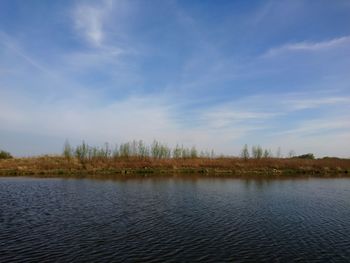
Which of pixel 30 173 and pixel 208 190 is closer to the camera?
pixel 208 190

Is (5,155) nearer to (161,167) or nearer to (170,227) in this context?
(161,167)

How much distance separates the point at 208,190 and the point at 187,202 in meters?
9.53

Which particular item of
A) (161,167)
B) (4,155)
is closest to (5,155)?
(4,155)

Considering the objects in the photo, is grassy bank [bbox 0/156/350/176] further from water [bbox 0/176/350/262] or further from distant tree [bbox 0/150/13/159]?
water [bbox 0/176/350/262]

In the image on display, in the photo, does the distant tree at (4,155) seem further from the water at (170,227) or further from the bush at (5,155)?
the water at (170,227)

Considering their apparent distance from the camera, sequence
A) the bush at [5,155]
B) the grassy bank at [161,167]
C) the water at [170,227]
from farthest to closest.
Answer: the bush at [5,155]
the grassy bank at [161,167]
the water at [170,227]

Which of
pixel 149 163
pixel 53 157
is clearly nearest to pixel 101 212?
pixel 149 163

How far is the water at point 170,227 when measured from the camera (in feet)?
56.6

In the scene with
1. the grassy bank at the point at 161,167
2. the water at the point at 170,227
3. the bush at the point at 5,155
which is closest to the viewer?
the water at the point at 170,227

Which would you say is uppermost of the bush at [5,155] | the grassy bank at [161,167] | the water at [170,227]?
the bush at [5,155]

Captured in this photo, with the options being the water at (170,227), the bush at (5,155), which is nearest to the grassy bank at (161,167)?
the bush at (5,155)

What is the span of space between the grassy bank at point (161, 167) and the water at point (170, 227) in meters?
29.4

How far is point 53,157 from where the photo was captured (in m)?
85.8

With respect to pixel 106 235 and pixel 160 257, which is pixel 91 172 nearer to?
pixel 106 235
